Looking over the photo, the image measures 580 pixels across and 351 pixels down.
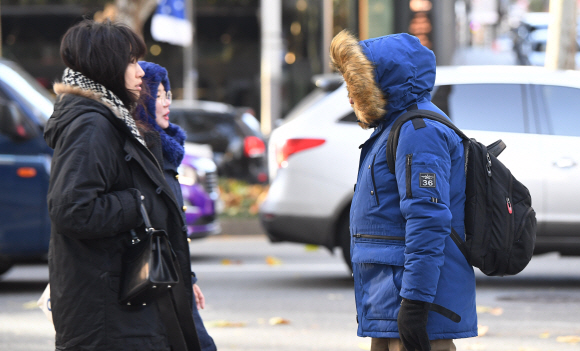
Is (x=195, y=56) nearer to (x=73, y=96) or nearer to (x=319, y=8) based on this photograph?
(x=319, y=8)

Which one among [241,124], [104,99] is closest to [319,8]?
[241,124]

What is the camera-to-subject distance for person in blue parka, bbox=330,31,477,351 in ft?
8.70

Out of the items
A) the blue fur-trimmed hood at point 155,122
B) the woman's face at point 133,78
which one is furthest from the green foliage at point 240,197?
the woman's face at point 133,78

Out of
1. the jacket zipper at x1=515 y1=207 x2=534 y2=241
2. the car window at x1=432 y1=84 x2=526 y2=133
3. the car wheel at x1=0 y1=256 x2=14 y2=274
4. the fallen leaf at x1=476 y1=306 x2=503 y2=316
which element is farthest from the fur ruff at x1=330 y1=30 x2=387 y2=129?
the car wheel at x1=0 y1=256 x2=14 y2=274

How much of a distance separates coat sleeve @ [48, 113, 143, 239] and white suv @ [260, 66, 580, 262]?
13.5 ft

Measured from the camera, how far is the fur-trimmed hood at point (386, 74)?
2.80 meters

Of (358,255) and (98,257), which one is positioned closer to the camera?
(98,257)

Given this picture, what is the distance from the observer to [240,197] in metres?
12.7

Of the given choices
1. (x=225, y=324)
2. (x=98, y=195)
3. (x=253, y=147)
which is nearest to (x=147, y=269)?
(x=98, y=195)

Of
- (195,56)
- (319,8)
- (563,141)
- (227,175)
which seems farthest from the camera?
(195,56)

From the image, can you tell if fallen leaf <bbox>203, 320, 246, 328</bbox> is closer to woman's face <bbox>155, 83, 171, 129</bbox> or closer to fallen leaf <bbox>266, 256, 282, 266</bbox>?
woman's face <bbox>155, 83, 171, 129</bbox>

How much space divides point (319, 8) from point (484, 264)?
20.8m

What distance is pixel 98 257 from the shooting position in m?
2.70

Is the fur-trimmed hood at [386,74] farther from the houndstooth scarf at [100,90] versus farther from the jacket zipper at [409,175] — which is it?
the houndstooth scarf at [100,90]
